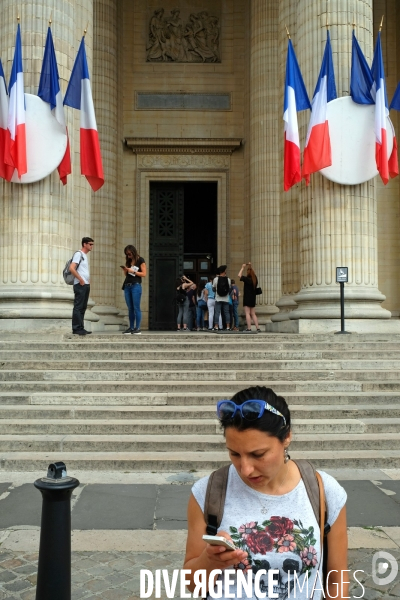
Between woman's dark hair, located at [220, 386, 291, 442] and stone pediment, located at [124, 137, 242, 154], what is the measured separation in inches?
677

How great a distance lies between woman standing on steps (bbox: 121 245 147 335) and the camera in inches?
436

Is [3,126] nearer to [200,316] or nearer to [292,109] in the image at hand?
[292,109]

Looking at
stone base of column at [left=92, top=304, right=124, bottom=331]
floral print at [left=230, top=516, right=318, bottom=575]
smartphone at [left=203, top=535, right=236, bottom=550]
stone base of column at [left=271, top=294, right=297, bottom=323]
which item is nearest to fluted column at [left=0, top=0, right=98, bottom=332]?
stone base of column at [left=271, top=294, right=297, bottom=323]

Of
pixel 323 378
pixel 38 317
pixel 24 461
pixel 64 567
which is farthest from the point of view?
pixel 38 317

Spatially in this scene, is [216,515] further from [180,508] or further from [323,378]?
[323,378]

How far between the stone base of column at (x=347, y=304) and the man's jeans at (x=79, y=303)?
152 inches

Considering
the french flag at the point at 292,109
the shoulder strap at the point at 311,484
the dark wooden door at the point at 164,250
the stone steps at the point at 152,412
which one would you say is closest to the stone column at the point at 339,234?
the french flag at the point at 292,109

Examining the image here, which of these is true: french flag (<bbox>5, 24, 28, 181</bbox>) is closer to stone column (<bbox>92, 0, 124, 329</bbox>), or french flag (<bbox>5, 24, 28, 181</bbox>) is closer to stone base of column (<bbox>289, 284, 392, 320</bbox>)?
stone base of column (<bbox>289, 284, 392, 320</bbox>)

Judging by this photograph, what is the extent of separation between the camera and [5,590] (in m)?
3.34

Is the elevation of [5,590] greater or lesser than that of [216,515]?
lesser

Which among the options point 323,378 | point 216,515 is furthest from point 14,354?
point 216,515

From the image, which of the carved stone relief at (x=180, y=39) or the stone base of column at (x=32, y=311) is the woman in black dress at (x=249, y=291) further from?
the carved stone relief at (x=180, y=39)

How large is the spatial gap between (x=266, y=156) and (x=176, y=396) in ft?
35.7

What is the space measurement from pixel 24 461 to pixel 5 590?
8.68ft
